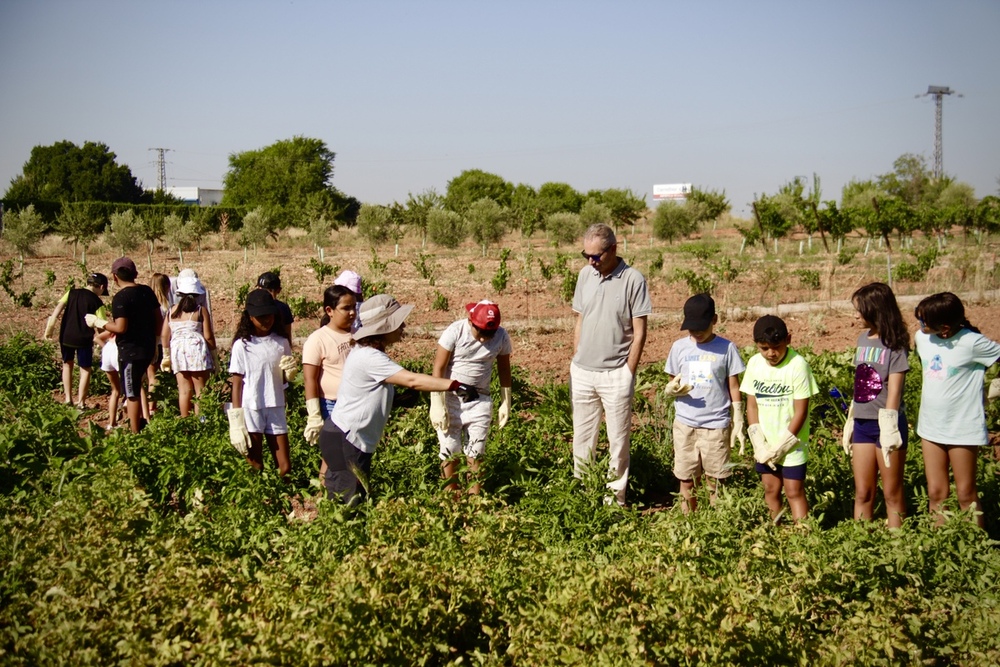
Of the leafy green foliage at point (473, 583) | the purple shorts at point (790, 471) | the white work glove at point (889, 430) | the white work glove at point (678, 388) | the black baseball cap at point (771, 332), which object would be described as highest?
the black baseball cap at point (771, 332)

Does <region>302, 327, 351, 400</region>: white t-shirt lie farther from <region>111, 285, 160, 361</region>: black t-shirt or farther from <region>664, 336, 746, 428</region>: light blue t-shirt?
<region>111, 285, 160, 361</region>: black t-shirt

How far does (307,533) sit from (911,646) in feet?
Result: 7.32

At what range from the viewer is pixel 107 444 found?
468cm

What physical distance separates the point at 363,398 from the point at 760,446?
2027mm

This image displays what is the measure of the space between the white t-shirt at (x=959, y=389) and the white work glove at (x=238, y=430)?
3658 mm

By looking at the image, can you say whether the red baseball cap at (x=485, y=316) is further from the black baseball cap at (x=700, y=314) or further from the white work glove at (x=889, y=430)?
the white work glove at (x=889, y=430)

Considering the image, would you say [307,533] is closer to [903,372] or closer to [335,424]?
[335,424]

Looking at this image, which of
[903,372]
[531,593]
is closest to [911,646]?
[531,593]

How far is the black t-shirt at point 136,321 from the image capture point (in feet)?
19.1

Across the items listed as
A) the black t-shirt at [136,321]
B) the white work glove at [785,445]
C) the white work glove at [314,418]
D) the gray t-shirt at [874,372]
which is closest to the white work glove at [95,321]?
the black t-shirt at [136,321]

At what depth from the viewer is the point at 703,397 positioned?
4.38 metres

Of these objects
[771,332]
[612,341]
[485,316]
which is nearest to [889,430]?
[771,332]

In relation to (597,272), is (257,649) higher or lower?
lower

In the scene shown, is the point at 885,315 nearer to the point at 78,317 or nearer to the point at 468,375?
the point at 468,375
